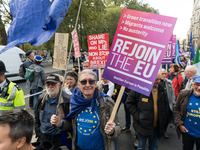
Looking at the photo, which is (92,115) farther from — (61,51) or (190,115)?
(190,115)

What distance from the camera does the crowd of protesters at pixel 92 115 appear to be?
1.90 m

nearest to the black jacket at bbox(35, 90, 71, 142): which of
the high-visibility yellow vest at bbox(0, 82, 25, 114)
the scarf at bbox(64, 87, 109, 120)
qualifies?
the high-visibility yellow vest at bbox(0, 82, 25, 114)

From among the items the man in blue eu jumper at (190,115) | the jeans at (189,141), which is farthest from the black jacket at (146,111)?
the jeans at (189,141)

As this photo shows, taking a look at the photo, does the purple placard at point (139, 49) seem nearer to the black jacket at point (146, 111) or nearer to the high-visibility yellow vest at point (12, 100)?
the black jacket at point (146, 111)

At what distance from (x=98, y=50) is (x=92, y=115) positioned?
9.31 ft

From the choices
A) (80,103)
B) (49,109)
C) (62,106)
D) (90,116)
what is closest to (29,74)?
(49,109)

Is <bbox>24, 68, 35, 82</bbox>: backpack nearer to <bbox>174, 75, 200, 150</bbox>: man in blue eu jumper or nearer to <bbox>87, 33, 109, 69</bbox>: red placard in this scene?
<bbox>87, 33, 109, 69</bbox>: red placard

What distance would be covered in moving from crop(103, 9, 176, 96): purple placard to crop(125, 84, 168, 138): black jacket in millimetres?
1152

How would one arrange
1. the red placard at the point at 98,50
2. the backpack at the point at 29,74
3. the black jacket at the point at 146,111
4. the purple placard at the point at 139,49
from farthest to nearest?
the backpack at the point at 29,74 → the red placard at the point at 98,50 → the black jacket at the point at 146,111 → the purple placard at the point at 139,49

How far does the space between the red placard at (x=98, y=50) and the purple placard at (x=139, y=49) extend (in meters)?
2.63

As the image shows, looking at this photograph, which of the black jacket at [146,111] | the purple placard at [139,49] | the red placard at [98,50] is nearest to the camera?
the purple placard at [139,49]

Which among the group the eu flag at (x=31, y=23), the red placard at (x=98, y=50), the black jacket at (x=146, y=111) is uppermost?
the eu flag at (x=31, y=23)

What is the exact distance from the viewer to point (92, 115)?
6.36ft

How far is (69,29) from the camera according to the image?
18.2m
